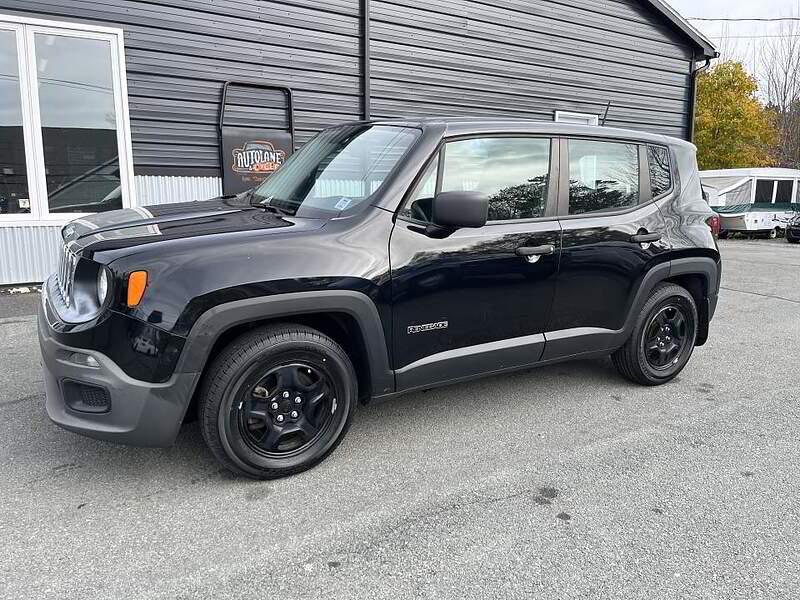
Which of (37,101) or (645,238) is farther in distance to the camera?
(37,101)

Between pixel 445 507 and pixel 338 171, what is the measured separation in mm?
1922

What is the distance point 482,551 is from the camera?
233 cm

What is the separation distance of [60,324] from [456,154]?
211 cm

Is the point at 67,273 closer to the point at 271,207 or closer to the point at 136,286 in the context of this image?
the point at 136,286

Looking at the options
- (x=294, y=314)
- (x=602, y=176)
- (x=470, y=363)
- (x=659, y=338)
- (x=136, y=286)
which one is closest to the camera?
(x=136, y=286)

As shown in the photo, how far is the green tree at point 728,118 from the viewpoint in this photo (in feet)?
89.9

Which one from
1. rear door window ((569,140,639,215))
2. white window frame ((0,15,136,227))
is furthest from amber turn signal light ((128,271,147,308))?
white window frame ((0,15,136,227))

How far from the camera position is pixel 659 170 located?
13.2 feet

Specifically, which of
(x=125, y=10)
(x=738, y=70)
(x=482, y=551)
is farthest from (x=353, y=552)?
(x=738, y=70)

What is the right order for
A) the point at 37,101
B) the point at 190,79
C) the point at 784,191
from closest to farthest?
the point at 37,101 → the point at 190,79 → the point at 784,191

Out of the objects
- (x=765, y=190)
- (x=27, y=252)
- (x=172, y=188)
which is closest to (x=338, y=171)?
(x=172, y=188)

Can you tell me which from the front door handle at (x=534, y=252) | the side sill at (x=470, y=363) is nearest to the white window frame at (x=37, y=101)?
the side sill at (x=470, y=363)

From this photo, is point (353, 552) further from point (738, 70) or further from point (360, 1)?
point (738, 70)

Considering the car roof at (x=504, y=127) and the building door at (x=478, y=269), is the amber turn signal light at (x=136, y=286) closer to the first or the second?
the building door at (x=478, y=269)
